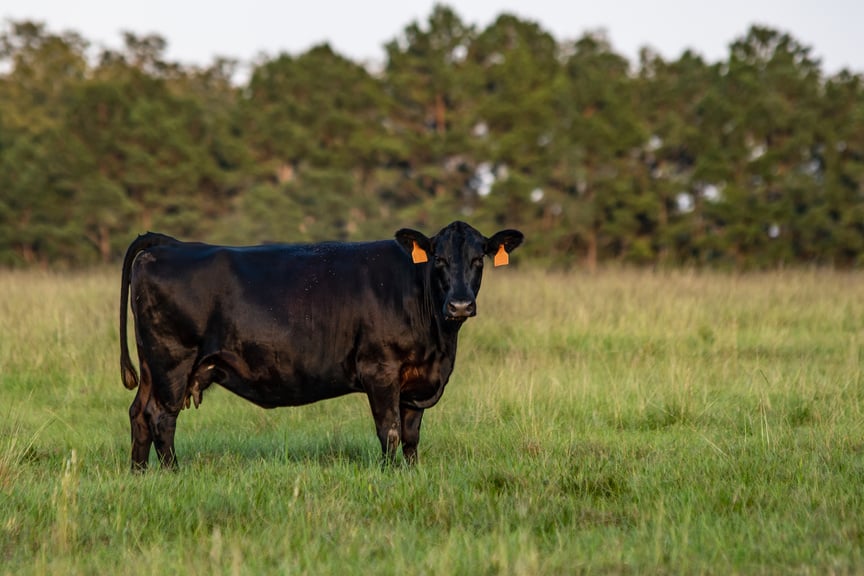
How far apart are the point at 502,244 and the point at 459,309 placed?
93cm

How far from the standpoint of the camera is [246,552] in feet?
13.5

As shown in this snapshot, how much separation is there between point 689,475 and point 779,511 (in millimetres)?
694

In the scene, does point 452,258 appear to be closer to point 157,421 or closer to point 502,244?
point 502,244

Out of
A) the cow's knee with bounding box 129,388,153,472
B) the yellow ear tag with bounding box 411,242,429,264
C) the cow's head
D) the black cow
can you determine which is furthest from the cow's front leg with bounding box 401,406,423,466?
the cow's knee with bounding box 129,388,153,472

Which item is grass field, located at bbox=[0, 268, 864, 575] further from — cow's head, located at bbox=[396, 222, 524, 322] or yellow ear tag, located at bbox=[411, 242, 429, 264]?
yellow ear tag, located at bbox=[411, 242, 429, 264]

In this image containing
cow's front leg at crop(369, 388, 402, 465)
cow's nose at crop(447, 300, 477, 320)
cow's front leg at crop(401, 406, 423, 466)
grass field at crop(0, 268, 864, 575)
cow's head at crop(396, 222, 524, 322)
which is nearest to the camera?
grass field at crop(0, 268, 864, 575)

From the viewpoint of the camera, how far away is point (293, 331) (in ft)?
20.1

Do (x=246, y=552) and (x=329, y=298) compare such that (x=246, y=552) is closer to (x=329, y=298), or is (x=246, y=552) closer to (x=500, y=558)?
(x=500, y=558)

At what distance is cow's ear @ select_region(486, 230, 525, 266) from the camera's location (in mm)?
6336

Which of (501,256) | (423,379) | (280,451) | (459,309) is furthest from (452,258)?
(280,451)

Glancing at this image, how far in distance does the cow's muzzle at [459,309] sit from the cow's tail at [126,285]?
2.03 m

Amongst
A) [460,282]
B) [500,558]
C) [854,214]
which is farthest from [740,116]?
[500,558]

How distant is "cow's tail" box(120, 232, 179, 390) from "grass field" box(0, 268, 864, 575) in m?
0.55

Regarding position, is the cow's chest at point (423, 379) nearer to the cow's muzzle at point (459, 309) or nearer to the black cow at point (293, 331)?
the black cow at point (293, 331)
